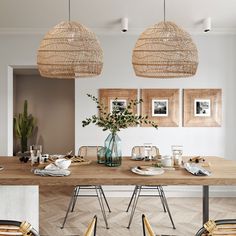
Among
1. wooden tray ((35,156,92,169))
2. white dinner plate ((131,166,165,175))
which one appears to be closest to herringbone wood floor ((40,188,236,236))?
wooden tray ((35,156,92,169))

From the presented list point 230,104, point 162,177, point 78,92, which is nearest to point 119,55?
point 78,92

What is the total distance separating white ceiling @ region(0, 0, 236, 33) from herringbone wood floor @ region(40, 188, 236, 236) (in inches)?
99.8

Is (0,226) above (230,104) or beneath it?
beneath

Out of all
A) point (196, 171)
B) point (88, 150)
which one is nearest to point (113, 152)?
point (196, 171)

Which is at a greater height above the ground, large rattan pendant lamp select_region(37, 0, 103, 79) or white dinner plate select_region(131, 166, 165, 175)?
large rattan pendant lamp select_region(37, 0, 103, 79)

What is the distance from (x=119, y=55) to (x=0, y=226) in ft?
12.1

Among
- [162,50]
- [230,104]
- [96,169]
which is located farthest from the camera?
[230,104]

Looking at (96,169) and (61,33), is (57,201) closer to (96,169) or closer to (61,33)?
(96,169)

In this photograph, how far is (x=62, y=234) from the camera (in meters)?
3.24

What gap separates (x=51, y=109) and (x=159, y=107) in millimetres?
3207

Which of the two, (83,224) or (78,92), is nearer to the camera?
(83,224)

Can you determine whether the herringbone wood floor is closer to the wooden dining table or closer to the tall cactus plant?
the wooden dining table

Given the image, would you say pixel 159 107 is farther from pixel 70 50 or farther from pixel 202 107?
pixel 70 50

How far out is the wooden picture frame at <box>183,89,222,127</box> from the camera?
15.5 feet
